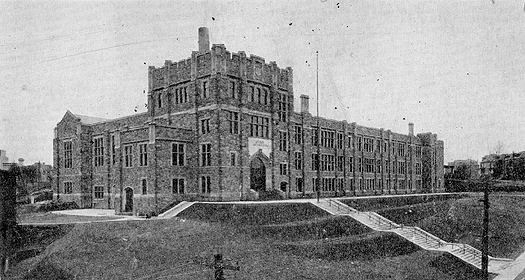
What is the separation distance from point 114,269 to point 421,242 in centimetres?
1893

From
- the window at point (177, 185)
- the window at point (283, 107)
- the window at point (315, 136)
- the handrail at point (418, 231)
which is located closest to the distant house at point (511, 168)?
the window at point (315, 136)

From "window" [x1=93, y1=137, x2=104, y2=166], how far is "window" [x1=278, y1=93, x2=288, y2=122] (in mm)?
18847

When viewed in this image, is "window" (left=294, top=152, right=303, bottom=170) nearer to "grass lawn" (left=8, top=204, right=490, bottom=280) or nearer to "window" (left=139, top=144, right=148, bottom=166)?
"grass lawn" (left=8, top=204, right=490, bottom=280)

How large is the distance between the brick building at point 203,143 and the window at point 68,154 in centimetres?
12

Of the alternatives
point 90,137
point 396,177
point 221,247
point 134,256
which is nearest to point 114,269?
point 134,256

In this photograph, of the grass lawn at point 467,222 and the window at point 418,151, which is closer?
the grass lawn at point 467,222

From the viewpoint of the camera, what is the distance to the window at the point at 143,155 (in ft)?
108

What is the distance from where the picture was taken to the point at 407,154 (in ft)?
206

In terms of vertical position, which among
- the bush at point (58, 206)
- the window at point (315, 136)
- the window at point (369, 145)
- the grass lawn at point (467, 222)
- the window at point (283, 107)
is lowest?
the grass lawn at point (467, 222)

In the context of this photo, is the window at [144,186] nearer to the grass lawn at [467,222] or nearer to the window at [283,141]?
the window at [283,141]

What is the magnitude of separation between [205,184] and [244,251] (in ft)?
43.1

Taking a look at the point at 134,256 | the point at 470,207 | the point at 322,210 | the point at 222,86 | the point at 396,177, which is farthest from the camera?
the point at 396,177

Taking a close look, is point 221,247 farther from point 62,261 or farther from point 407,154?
point 407,154

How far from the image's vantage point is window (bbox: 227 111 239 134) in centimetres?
3412
